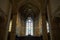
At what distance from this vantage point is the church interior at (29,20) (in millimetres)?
12844

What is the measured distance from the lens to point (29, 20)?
68.9 ft

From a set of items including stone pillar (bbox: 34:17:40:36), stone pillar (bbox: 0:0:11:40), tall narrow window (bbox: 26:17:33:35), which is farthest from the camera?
tall narrow window (bbox: 26:17:33:35)

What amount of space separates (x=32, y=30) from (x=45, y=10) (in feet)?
16.8

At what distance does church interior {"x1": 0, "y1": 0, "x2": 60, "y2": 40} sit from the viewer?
12.8 m

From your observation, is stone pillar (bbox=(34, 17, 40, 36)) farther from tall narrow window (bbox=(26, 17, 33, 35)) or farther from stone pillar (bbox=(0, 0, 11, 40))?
stone pillar (bbox=(0, 0, 11, 40))

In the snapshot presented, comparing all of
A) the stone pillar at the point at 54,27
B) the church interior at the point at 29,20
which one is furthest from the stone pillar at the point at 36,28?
the stone pillar at the point at 54,27

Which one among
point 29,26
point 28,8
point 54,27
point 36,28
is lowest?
point 54,27

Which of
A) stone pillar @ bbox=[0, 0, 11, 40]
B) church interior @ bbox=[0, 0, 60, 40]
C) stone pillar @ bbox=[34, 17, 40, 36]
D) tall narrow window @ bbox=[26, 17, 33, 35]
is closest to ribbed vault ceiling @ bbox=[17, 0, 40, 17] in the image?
church interior @ bbox=[0, 0, 60, 40]

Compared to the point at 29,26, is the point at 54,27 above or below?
below

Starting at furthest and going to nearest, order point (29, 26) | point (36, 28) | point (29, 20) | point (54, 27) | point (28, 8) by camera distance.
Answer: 1. point (29, 20)
2. point (28, 8)
3. point (29, 26)
4. point (36, 28)
5. point (54, 27)

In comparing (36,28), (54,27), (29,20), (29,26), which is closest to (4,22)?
(54,27)

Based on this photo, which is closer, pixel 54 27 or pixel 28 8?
pixel 54 27

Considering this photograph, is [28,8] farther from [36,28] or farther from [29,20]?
[36,28]

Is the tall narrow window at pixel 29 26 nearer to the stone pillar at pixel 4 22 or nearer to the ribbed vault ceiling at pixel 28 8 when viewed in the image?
the ribbed vault ceiling at pixel 28 8
